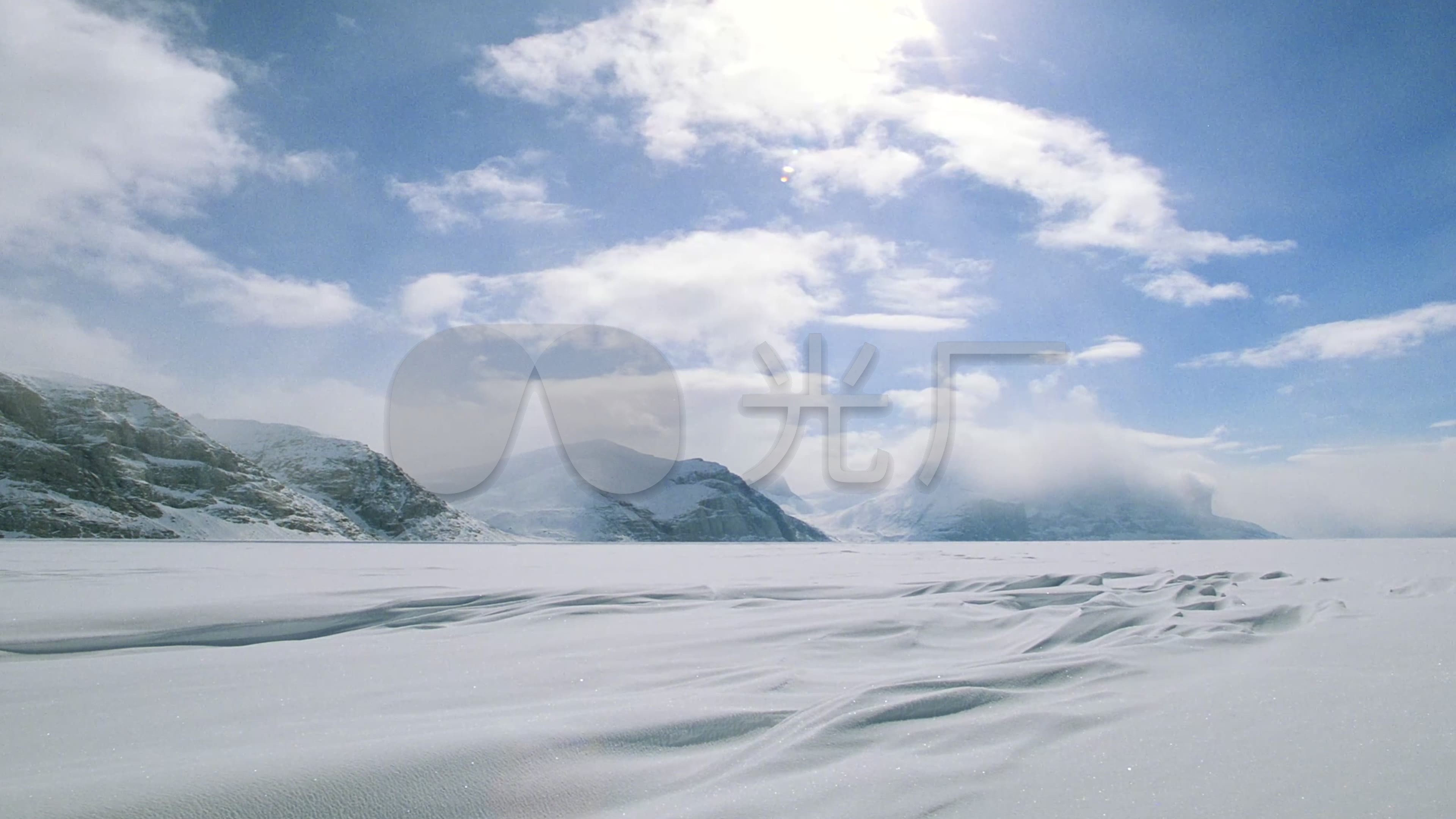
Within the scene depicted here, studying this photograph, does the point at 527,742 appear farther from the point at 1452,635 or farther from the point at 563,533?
the point at 563,533

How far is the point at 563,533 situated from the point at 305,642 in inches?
7317

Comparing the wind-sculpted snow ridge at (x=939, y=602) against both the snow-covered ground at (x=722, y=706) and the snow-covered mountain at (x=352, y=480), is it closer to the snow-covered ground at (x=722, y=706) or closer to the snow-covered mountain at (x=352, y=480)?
the snow-covered ground at (x=722, y=706)

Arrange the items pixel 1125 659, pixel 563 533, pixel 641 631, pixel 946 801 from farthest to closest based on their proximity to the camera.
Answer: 1. pixel 563 533
2. pixel 641 631
3. pixel 1125 659
4. pixel 946 801

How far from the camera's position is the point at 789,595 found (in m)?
9.71

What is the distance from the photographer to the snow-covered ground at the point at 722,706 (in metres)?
2.79

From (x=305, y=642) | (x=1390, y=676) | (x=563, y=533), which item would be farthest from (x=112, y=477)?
(x=1390, y=676)

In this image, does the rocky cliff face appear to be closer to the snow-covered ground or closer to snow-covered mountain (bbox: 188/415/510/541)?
snow-covered mountain (bbox: 188/415/510/541)

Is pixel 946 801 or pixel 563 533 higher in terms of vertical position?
pixel 946 801

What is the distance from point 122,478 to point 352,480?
127 ft

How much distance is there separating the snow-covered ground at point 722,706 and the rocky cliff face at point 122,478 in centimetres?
11031

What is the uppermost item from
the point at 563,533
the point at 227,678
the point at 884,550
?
the point at 227,678

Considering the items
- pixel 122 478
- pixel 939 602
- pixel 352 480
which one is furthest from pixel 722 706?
pixel 352 480

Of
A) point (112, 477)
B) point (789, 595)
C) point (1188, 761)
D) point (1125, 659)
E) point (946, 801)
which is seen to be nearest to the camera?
point (946, 801)

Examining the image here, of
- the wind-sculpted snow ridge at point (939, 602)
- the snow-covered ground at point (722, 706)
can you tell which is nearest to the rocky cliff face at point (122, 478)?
the wind-sculpted snow ridge at point (939, 602)
